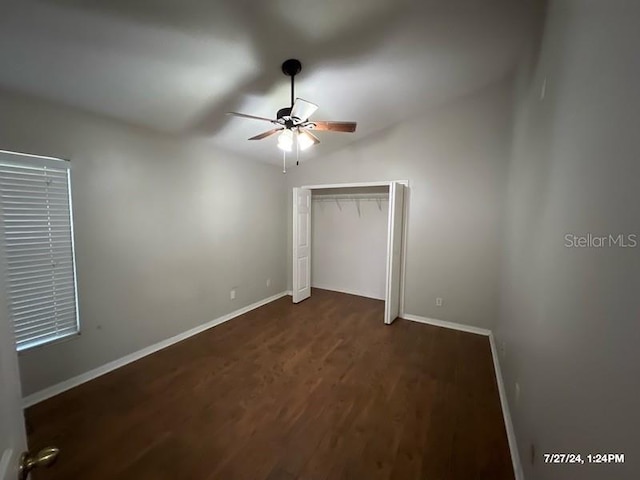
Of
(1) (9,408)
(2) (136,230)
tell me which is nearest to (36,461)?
(1) (9,408)

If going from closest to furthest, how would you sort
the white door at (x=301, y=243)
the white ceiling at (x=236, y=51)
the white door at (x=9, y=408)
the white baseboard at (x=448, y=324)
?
the white door at (x=9, y=408) < the white ceiling at (x=236, y=51) < the white baseboard at (x=448, y=324) < the white door at (x=301, y=243)

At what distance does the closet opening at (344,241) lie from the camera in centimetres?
454

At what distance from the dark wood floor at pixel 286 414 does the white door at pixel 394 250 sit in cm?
58

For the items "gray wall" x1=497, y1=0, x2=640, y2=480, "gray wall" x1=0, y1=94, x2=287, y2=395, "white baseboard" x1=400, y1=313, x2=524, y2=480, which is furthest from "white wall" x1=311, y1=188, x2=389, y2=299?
"gray wall" x1=497, y1=0, x2=640, y2=480

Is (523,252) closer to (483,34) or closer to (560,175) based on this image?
(560,175)

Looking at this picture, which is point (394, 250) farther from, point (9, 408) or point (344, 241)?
point (9, 408)

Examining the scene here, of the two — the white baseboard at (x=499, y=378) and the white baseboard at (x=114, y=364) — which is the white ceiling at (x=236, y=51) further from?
the white baseboard at (x=499, y=378)

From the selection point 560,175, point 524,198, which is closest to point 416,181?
point 524,198

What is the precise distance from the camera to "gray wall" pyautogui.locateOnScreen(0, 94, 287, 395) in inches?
87.9

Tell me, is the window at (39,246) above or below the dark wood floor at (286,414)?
above

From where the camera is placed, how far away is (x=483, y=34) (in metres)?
2.17

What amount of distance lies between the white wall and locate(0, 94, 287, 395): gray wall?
5.38 ft

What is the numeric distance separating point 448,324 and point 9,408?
4031mm

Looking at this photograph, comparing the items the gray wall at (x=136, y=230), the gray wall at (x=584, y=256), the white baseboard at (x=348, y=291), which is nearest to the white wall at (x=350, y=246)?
the white baseboard at (x=348, y=291)
